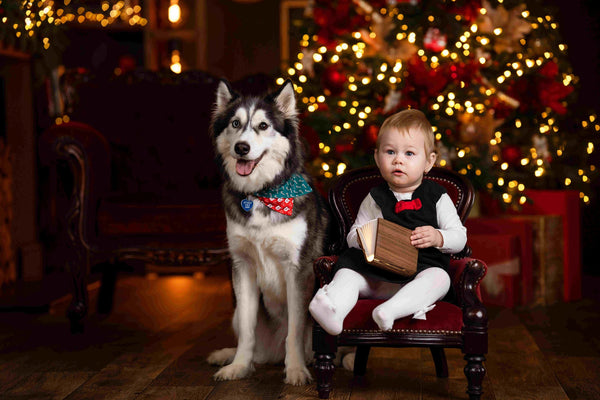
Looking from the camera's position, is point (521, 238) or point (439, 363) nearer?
point (439, 363)

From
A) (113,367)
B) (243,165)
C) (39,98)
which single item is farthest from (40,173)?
(243,165)

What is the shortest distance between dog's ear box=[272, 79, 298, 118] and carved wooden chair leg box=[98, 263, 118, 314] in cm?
185

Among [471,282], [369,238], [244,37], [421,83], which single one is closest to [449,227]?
[471,282]

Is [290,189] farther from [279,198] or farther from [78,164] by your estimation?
[78,164]

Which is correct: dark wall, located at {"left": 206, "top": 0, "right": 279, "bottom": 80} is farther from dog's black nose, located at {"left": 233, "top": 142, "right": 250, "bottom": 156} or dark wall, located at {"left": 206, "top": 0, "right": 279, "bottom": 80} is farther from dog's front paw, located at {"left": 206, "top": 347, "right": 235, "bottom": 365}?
dog's black nose, located at {"left": 233, "top": 142, "right": 250, "bottom": 156}

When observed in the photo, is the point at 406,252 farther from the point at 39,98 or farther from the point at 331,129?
the point at 39,98

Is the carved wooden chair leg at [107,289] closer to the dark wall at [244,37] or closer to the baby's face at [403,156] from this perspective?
the baby's face at [403,156]

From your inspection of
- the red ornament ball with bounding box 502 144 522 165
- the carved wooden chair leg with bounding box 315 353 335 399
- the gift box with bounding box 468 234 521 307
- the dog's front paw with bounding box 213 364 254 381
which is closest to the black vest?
the carved wooden chair leg with bounding box 315 353 335 399

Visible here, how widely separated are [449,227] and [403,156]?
0.28 meters

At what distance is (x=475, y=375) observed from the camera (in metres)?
2.42

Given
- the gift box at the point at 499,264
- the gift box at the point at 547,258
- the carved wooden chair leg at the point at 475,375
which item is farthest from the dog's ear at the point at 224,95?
the gift box at the point at 547,258

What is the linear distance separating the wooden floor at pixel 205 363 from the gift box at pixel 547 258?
5.3 inches

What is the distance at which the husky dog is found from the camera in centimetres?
274

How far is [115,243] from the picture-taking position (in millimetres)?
3729
